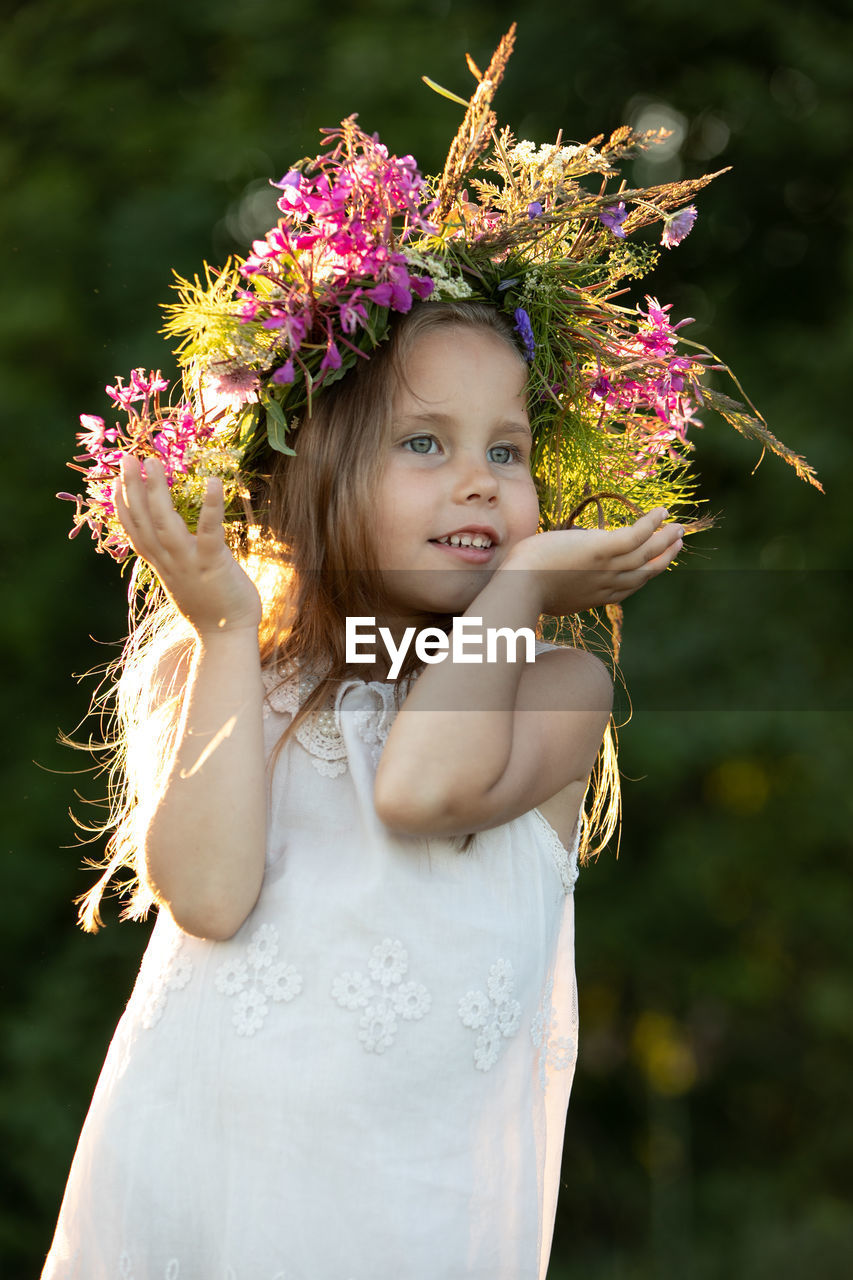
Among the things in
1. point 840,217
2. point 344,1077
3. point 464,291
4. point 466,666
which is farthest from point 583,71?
point 344,1077

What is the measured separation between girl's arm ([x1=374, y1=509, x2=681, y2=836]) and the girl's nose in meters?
0.09

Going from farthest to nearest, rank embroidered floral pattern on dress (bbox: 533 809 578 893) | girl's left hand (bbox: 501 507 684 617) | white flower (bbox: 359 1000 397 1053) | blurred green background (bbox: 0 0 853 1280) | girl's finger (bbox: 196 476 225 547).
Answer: blurred green background (bbox: 0 0 853 1280) → embroidered floral pattern on dress (bbox: 533 809 578 893) → girl's left hand (bbox: 501 507 684 617) → white flower (bbox: 359 1000 397 1053) → girl's finger (bbox: 196 476 225 547)

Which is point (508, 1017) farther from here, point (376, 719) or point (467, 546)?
point (467, 546)

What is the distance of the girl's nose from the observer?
1.79 metres

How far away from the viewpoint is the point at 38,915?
4.94 m

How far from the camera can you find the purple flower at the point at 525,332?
1968 mm

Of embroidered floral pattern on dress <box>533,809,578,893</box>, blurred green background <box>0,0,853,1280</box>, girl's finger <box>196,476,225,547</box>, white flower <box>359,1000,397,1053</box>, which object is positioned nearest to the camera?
girl's finger <box>196,476,225,547</box>

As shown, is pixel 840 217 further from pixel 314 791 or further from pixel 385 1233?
pixel 385 1233

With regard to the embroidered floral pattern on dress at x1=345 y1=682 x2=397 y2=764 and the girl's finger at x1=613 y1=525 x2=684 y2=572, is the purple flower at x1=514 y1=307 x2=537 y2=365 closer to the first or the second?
the girl's finger at x1=613 y1=525 x2=684 y2=572

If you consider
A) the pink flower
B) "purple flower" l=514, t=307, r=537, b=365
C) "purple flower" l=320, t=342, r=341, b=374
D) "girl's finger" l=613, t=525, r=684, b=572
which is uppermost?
"purple flower" l=514, t=307, r=537, b=365

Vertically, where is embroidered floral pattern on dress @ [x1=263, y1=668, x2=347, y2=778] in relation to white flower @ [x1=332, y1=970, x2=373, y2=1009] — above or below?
above

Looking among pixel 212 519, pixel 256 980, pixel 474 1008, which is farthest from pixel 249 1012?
pixel 212 519

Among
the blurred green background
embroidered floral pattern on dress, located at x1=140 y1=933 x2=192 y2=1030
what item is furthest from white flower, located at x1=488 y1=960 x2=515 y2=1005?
the blurred green background

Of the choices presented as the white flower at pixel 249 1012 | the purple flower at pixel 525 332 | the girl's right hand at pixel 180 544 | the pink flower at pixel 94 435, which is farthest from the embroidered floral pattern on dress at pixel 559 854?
the pink flower at pixel 94 435
